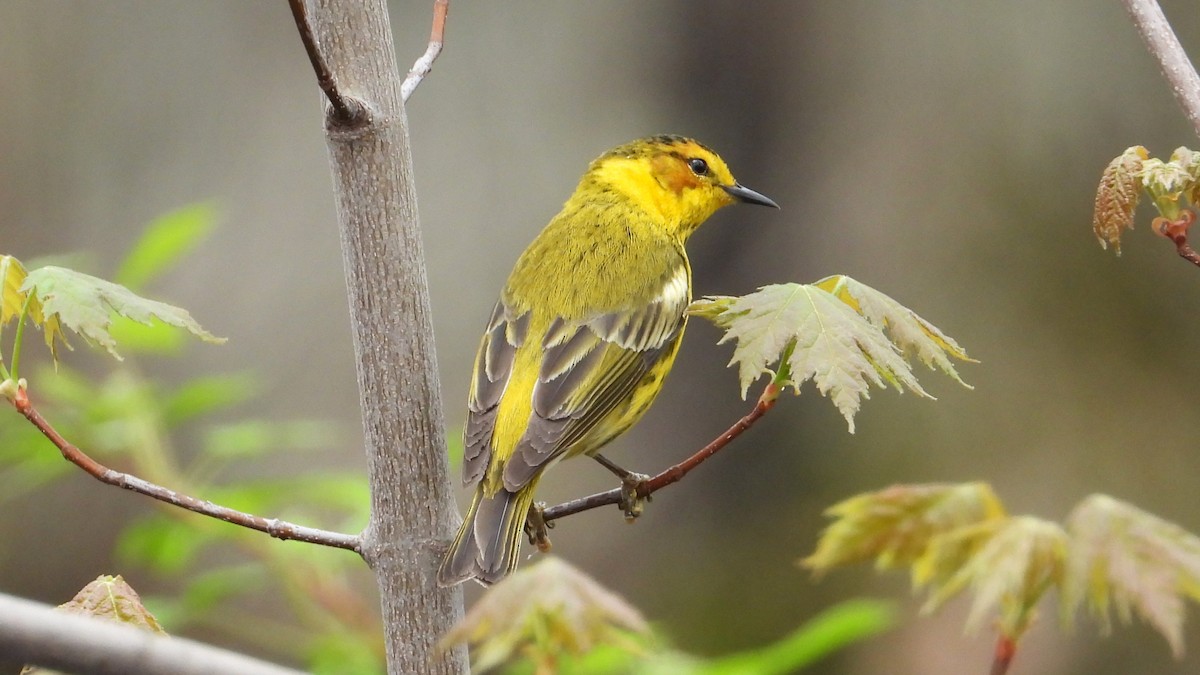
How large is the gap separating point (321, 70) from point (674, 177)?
76.0 inches

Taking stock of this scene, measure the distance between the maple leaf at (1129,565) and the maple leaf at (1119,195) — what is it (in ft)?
2.01

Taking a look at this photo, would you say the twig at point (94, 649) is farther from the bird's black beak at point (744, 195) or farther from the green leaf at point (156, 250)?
the bird's black beak at point (744, 195)

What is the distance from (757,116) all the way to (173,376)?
2707 millimetres

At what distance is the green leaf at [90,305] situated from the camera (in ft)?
4.98

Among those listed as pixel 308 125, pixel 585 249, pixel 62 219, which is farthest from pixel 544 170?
pixel 585 249

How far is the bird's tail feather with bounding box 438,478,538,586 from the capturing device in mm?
1670

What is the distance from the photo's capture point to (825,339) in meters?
1.57

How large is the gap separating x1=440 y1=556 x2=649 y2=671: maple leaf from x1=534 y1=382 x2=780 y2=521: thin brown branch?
39 centimetres

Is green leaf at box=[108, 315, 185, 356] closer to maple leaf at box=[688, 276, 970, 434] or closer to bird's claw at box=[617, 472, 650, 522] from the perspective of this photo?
bird's claw at box=[617, 472, 650, 522]

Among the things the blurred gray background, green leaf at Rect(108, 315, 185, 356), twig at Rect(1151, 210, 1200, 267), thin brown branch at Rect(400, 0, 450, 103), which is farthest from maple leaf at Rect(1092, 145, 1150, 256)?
the blurred gray background

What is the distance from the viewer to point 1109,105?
484cm

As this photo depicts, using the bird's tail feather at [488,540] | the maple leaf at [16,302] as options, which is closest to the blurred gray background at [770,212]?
the bird's tail feather at [488,540]

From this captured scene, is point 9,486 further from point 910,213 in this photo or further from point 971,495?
point 910,213

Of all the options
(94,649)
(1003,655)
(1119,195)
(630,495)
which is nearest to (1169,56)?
(1119,195)
